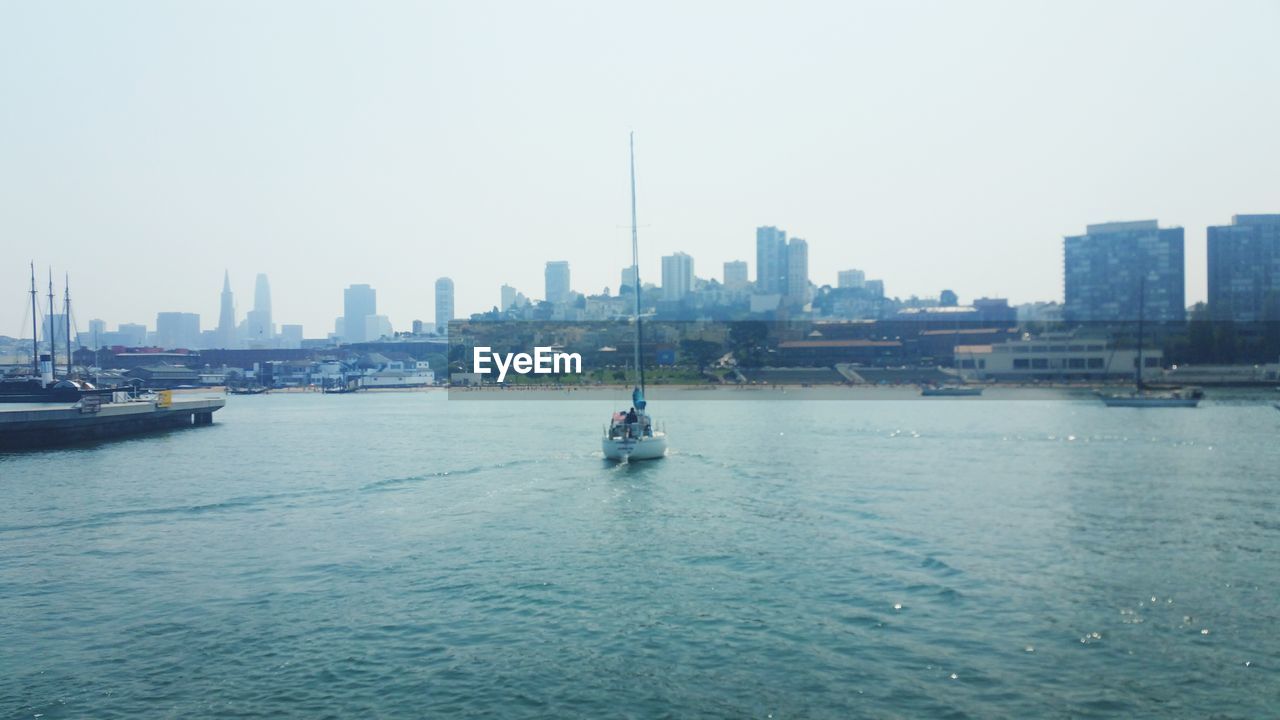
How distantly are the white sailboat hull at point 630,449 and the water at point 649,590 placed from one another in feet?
2.63

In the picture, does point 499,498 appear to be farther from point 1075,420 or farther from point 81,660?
point 1075,420

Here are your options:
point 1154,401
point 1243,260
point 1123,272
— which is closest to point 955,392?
point 1154,401

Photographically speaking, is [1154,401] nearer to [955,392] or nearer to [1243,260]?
[955,392]

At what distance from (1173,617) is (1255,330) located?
118426mm

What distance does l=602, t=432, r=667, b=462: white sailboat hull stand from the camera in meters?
35.1

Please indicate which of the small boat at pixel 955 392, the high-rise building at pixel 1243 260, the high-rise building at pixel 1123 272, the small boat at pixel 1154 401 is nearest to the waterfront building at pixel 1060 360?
the small boat at pixel 955 392

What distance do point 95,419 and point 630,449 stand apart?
34.6m

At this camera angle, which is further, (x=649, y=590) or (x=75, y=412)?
(x=75, y=412)

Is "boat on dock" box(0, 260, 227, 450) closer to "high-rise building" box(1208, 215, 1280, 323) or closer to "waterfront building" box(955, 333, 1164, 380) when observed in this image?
"waterfront building" box(955, 333, 1164, 380)

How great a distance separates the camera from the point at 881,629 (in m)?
14.3

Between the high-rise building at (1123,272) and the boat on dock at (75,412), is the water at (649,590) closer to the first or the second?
the boat on dock at (75,412)

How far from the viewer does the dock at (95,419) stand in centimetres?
4575

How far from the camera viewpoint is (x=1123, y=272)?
180m

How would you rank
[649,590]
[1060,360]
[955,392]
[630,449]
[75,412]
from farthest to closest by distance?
[1060,360]
[955,392]
[75,412]
[630,449]
[649,590]
